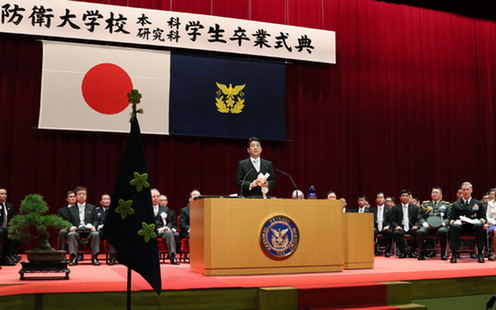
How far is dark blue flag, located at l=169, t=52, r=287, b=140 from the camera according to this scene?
347 inches

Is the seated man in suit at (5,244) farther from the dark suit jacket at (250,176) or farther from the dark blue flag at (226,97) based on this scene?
the dark suit jacket at (250,176)

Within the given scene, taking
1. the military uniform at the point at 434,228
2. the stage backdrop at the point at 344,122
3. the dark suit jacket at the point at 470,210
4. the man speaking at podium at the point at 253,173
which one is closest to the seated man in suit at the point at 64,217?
the stage backdrop at the point at 344,122

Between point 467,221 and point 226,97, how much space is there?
14.1 ft

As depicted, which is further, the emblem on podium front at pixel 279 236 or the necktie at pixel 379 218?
the necktie at pixel 379 218

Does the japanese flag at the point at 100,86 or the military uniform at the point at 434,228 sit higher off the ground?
the japanese flag at the point at 100,86

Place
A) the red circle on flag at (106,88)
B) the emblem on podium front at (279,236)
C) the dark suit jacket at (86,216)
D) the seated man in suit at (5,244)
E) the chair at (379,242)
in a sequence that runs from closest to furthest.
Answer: the emblem on podium front at (279,236) → the seated man in suit at (5,244) → the dark suit jacket at (86,216) → the red circle on flag at (106,88) → the chair at (379,242)

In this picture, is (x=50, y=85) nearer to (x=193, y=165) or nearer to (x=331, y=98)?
(x=193, y=165)

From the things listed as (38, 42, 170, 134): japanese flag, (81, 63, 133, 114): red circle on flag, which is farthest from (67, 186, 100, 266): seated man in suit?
(81, 63, 133, 114): red circle on flag

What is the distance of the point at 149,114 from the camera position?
28.1ft

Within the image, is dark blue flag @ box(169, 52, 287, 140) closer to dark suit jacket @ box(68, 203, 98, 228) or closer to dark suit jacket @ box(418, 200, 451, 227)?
dark suit jacket @ box(68, 203, 98, 228)

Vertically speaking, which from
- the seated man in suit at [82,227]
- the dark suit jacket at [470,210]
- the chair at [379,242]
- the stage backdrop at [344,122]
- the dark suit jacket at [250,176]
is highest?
the stage backdrop at [344,122]

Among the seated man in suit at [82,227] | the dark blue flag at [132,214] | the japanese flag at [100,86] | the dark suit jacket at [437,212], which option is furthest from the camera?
the japanese flag at [100,86]

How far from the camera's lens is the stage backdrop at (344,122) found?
8.38 metres

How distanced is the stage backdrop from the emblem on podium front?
4420mm
